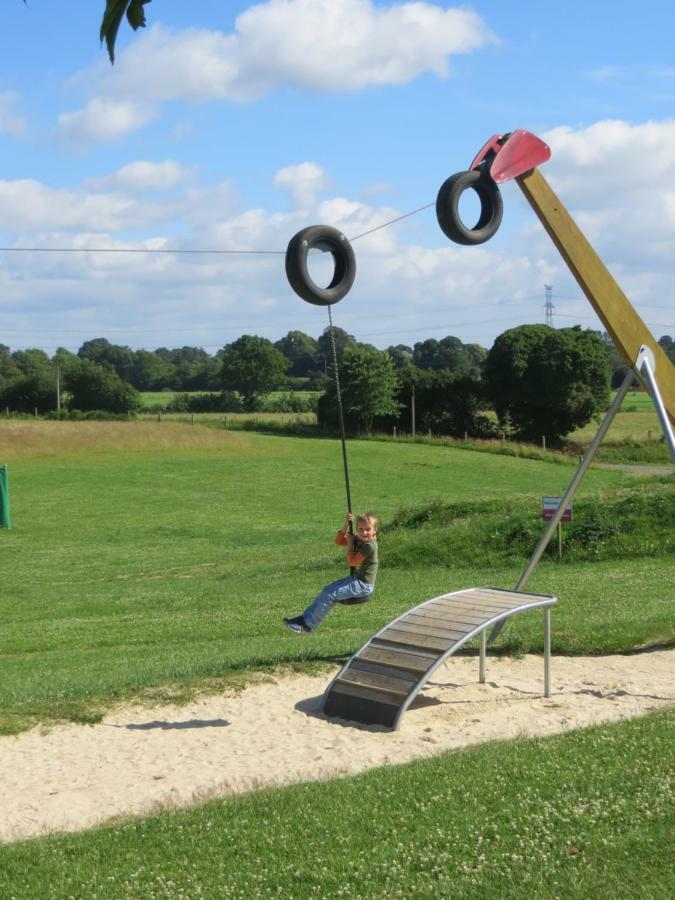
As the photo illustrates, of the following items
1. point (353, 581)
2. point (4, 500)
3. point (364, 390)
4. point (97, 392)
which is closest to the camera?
point (353, 581)

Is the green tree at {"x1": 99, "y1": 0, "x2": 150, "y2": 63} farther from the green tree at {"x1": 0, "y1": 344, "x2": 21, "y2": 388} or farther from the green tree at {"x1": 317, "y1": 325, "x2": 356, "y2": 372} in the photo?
the green tree at {"x1": 0, "y1": 344, "x2": 21, "y2": 388}

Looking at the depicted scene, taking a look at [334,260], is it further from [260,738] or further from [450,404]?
[450,404]

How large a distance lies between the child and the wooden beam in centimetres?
341

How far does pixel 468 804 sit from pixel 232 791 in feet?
6.66

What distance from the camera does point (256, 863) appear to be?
6.71m

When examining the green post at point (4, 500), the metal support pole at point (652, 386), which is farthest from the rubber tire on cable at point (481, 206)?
the green post at point (4, 500)

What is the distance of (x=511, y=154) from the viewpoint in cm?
1161

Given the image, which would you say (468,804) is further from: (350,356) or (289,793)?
(350,356)

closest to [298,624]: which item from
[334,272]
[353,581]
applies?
[353,581]

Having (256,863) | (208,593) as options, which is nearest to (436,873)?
(256,863)

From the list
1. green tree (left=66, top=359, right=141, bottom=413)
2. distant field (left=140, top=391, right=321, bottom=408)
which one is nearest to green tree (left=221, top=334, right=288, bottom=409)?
distant field (left=140, top=391, right=321, bottom=408)

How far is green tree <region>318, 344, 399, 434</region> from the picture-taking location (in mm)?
71750

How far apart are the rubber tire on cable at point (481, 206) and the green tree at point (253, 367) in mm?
87396

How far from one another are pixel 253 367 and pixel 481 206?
88.5 m
